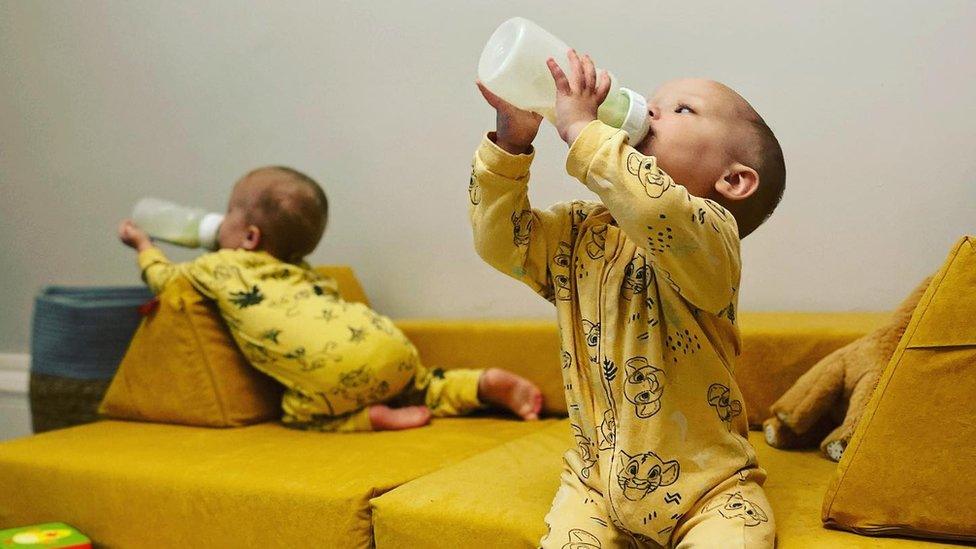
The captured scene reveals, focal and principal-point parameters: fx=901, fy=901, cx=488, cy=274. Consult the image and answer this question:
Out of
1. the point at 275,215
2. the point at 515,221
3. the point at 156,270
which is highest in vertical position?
the point at 515,221

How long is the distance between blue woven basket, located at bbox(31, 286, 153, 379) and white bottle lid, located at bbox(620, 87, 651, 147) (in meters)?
1.54

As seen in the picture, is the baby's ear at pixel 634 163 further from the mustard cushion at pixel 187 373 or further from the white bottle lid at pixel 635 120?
the mustard cushion at pixel 187 373

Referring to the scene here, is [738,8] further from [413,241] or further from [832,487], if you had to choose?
[832,487]

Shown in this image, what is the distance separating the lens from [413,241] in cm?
231

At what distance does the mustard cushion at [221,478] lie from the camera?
1359 millimetres

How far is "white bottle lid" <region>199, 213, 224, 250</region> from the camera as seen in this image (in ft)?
6.69

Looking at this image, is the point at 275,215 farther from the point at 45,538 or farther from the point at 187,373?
the point at 45,538

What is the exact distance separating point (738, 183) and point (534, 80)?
275mm

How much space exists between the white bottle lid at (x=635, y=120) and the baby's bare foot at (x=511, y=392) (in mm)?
892

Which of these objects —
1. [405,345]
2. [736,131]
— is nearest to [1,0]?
[405,345]

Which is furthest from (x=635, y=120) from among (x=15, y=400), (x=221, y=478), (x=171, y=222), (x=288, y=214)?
(x=15, y=400)

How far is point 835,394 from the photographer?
1.46m

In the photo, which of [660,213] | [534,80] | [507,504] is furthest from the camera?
[507,504]

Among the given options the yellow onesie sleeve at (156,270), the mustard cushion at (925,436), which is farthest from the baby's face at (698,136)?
the yellow onesie sleeve at (156,270)
